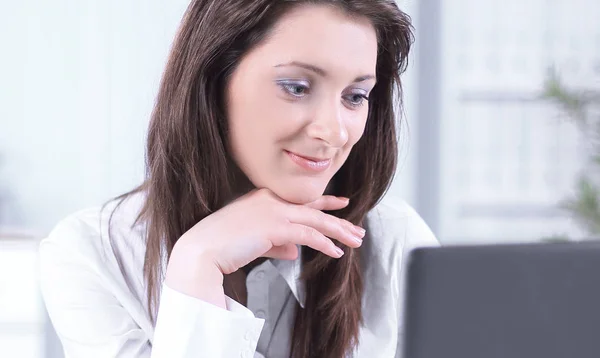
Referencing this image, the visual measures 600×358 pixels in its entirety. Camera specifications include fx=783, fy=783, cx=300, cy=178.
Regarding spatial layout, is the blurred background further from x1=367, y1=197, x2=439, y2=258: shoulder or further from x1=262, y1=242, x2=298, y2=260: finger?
x1=262, y1=242, x2=298, y2=260: finger

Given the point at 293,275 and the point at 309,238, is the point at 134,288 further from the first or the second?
the point at 309,238

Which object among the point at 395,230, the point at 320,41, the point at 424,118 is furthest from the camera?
the point at 424,118

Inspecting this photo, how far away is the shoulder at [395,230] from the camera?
5.11ft

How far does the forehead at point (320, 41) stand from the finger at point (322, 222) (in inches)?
9.5

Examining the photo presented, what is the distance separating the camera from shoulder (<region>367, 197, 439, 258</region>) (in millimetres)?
1559

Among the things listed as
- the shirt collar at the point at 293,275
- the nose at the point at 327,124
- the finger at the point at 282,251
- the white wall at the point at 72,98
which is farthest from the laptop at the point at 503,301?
the white wall at the point at 72,98

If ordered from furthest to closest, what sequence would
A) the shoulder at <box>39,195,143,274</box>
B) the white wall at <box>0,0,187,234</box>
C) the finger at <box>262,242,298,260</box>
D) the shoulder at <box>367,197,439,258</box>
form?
the white wall at <box>0,0,187,234</box>
the shoulder at <box>367,197,439,258</box>
the shoulder at <box>39,195,143,274</box>
the finger at <box>262,242,298,260</box>

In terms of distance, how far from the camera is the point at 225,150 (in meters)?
1.36

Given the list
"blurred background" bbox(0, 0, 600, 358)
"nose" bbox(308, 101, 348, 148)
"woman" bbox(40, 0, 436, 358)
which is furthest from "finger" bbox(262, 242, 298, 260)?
"blurred background" bbox(0, 0, 600, 358)

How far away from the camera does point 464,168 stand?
362 centimetres

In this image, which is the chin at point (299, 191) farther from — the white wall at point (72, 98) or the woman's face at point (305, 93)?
the white wall at point (72, 98)

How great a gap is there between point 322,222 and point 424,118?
7.77 feet

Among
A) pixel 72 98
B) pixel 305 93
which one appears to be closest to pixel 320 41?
pixel 305 93

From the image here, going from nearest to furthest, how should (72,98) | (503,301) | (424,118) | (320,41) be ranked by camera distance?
(503,301) → (320,41) → (72,98) → (424,118)
